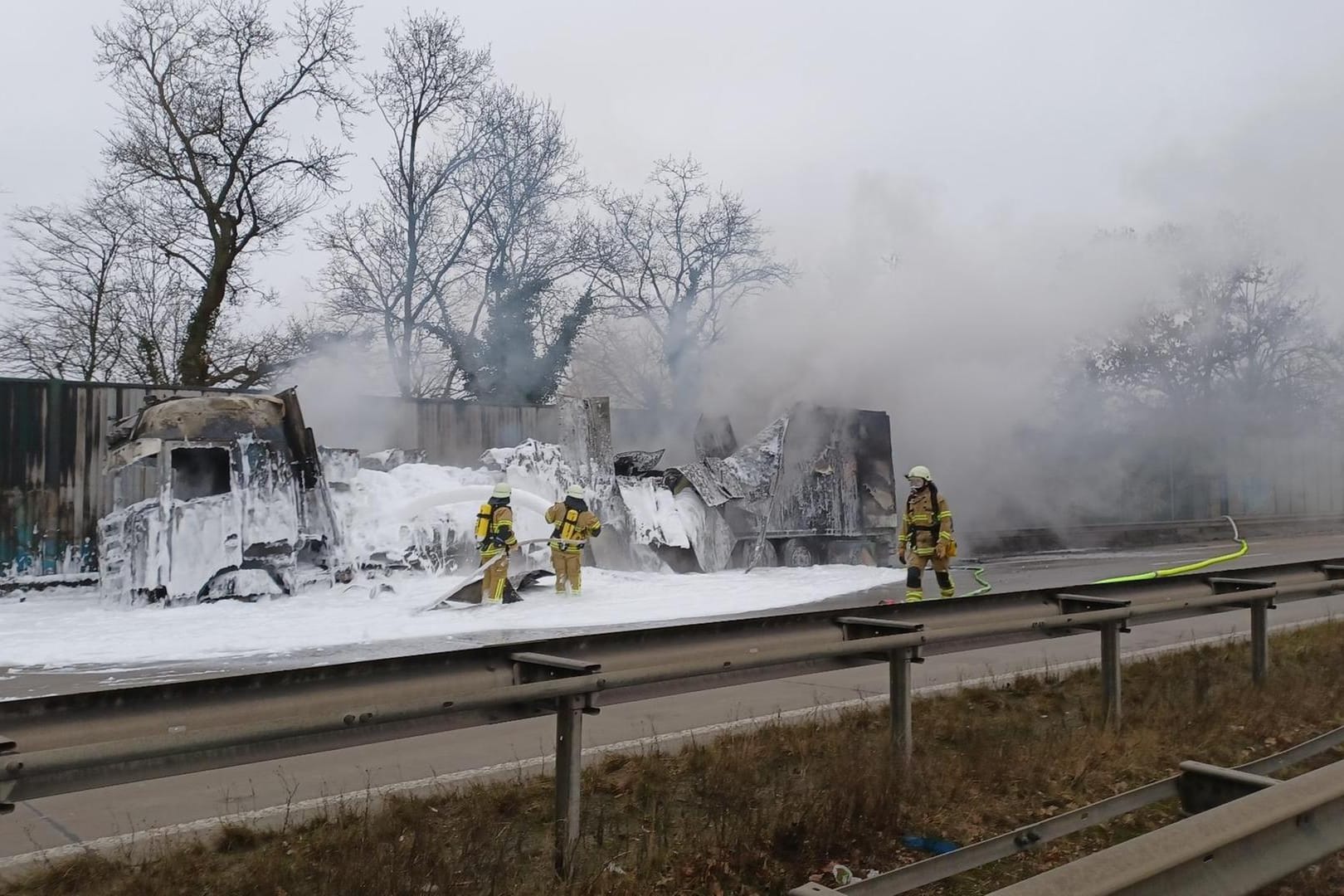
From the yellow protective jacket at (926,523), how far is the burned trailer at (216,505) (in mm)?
7589

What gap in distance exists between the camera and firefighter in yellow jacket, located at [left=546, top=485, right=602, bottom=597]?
13.5m

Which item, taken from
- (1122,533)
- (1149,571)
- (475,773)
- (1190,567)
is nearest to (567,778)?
(475,773)

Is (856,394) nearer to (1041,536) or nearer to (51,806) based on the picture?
(1041,536)

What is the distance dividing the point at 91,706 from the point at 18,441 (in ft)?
47.0

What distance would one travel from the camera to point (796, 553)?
1789 centimetres

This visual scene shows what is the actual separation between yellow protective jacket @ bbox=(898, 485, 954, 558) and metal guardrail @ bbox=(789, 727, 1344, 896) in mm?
6564

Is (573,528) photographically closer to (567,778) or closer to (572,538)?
(572,538)

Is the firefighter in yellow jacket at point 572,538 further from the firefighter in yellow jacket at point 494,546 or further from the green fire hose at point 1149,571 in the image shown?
the green fire hose at point 1149,571

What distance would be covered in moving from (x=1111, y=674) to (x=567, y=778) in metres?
3.38

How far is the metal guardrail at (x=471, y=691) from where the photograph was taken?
288cm

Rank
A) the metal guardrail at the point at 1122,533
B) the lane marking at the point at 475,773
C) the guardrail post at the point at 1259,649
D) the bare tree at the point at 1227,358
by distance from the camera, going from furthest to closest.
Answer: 1. the bare tree at the point at 1227,358
2. the metal guardrail at the point at 1122,533
3. the guardrail post at the point at 1259,649
4. the lane marking at the point at 475,773

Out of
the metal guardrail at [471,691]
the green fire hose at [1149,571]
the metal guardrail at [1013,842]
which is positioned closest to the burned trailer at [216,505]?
the green fire hose at [1149,571]

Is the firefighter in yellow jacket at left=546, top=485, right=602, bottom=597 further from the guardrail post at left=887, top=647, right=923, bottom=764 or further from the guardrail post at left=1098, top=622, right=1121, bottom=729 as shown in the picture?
the guardrail post at left=887, top=647, right=923, bottom=764

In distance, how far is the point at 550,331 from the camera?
90.0ft
